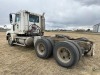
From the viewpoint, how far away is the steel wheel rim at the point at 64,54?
17.4ft

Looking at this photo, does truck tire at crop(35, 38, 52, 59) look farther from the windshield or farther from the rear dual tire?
the windshield

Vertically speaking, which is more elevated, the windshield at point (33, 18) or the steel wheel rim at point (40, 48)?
the windshield at point (33, 18)

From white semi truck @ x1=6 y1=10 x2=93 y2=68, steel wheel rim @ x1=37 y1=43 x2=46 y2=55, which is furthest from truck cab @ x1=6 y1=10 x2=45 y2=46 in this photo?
steel wheel rim @ x1=37 y1=43 x2=46 y2=55

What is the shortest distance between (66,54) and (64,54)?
89 millimetres

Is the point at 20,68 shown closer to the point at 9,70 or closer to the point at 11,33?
the point at 9,70

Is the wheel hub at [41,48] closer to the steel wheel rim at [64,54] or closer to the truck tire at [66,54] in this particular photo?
the truck tire at [66,54]

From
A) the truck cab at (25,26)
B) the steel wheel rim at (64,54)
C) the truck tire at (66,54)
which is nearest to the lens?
the truck tire at (66,54)

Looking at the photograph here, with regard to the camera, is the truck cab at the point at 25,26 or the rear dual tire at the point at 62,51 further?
the truck cab at the point at 25,26

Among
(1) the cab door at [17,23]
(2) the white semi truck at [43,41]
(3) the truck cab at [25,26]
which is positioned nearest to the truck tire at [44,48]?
(2) the white semi truck at [43,41]

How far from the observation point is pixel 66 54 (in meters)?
5.37

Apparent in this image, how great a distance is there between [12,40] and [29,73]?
5331 mm

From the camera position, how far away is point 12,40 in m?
9.50

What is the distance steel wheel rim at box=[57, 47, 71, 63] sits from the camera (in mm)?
5307

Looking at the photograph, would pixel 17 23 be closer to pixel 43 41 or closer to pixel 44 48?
pixel 43 41
